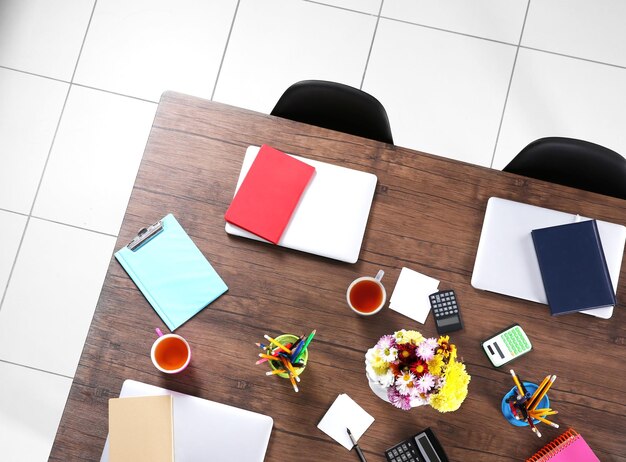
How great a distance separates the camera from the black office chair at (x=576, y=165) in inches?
67.4

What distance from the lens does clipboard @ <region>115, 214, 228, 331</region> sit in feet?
5.05

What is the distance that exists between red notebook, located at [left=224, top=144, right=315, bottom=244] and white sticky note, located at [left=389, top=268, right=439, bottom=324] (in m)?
0.34

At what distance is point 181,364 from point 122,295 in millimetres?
236

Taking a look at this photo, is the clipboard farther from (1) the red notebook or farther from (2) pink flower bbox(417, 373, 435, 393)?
(2) pink flower bbox(417, 373, 435, 393)

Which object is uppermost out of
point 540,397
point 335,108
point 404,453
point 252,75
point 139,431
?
point 252,75

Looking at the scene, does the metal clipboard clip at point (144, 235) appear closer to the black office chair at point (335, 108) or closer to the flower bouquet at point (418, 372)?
the black office chair at point (335, 108)

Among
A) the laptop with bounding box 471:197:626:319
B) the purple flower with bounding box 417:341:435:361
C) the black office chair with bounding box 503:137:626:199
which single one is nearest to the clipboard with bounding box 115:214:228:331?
the purple flower with bounding box 417:341:435:361

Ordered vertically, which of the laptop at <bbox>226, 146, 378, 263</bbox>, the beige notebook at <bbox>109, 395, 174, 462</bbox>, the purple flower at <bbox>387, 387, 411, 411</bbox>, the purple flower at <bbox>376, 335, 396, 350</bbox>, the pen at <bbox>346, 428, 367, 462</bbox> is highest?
the laptop at <bbox>226, 146, 378, 263</bbox>

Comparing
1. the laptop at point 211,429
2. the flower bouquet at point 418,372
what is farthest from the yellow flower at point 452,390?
the laptop at point 211,429

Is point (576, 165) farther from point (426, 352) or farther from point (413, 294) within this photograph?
point (426, 352)

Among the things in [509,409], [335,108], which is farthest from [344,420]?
[335,108]

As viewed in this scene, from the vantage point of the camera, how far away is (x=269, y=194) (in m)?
1.59

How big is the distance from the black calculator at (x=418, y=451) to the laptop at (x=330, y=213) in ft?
1.53

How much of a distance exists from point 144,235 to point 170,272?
4.7 inches
